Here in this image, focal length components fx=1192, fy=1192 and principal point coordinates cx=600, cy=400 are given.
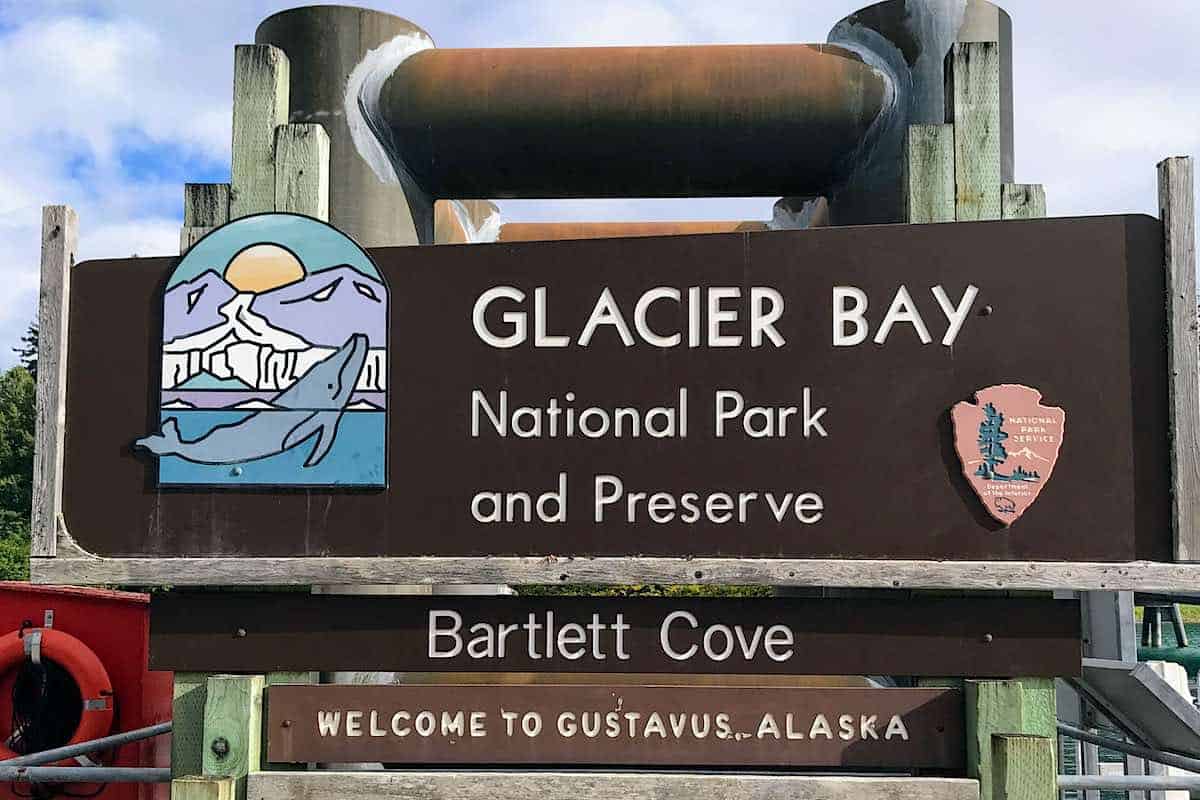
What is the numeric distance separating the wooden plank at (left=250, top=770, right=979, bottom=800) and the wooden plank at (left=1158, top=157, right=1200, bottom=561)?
109cm

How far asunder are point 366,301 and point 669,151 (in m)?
1.44

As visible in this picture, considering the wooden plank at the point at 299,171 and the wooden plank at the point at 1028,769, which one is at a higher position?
the wooden plank at the point at 299,171

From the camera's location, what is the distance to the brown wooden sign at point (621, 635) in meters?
3.90

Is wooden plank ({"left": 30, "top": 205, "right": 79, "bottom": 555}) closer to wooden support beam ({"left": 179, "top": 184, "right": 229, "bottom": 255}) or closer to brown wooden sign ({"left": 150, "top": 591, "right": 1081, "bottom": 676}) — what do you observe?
wooden support beam ({"left": 179, "top": 184, "right": 229, "bottom": 255})

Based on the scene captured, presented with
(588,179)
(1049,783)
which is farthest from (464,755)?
(588,179)

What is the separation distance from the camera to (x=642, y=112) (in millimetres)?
4672

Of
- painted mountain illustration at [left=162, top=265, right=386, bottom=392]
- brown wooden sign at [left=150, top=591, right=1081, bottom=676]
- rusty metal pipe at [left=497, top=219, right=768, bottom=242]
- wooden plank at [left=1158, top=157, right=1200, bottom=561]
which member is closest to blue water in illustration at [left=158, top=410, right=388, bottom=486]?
painted mountain illustration at [left=162, top=265, right=386, bottom=392]

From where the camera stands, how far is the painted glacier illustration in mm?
3924

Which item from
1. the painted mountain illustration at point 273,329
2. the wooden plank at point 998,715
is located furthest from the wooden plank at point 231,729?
the wooden plank at point 998,715

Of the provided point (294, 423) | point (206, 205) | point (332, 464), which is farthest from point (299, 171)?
point (332, 464)

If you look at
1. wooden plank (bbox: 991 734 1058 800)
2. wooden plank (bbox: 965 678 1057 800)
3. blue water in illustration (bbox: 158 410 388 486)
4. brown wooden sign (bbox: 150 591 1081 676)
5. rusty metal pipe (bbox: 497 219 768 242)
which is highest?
rusty metal pipe (bbox: 497 219 768 242)

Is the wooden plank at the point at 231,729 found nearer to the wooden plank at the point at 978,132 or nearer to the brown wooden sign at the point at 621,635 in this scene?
the brown wooden sign at the point at 621,635

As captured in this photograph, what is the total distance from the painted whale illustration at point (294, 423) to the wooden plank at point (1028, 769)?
2381 millimetres

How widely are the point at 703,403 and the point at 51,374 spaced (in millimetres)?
2176
